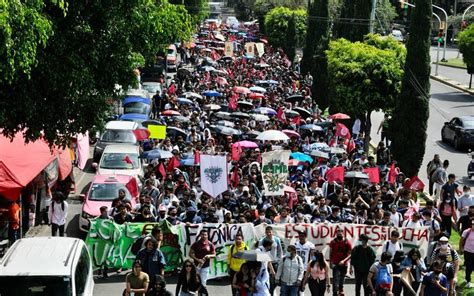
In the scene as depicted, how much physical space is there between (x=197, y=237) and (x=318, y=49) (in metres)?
33.2

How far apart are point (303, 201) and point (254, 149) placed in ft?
24.0

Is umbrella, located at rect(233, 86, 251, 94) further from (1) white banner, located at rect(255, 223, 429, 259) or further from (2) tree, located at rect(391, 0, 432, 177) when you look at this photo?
(1) white banner, located at rect(255, 223, 429, 259)

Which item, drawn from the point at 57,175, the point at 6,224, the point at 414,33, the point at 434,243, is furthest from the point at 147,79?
the point at 434,243

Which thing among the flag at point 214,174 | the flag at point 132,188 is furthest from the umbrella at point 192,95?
the flag at point 214,174

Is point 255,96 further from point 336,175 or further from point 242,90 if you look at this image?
point 336,175

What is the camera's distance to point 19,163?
68.9 feet

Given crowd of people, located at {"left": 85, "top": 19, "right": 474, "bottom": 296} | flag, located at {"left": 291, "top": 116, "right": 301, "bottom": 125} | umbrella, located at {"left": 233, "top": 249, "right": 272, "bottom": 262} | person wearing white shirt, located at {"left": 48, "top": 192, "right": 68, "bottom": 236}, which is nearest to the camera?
umbrella, located at {"left": 233, "top": 249, "right": 272, "bottom": 262}

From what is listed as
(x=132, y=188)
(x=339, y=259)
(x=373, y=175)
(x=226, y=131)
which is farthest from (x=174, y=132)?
(x=339, y=259)

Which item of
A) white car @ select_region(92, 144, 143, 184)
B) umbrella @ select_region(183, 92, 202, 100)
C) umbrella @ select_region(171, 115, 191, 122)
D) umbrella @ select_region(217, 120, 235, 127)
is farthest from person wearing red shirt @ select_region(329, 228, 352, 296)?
umbrella @ select_region(183, 92, 202, 100)

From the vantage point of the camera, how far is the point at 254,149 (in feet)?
94.2

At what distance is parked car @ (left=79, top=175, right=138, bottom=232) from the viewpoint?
73.8 ft

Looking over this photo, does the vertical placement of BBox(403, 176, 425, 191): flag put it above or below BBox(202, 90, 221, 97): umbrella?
above

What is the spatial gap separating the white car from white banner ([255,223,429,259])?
27.4ft

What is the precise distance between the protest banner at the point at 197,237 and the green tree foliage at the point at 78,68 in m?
2.19
